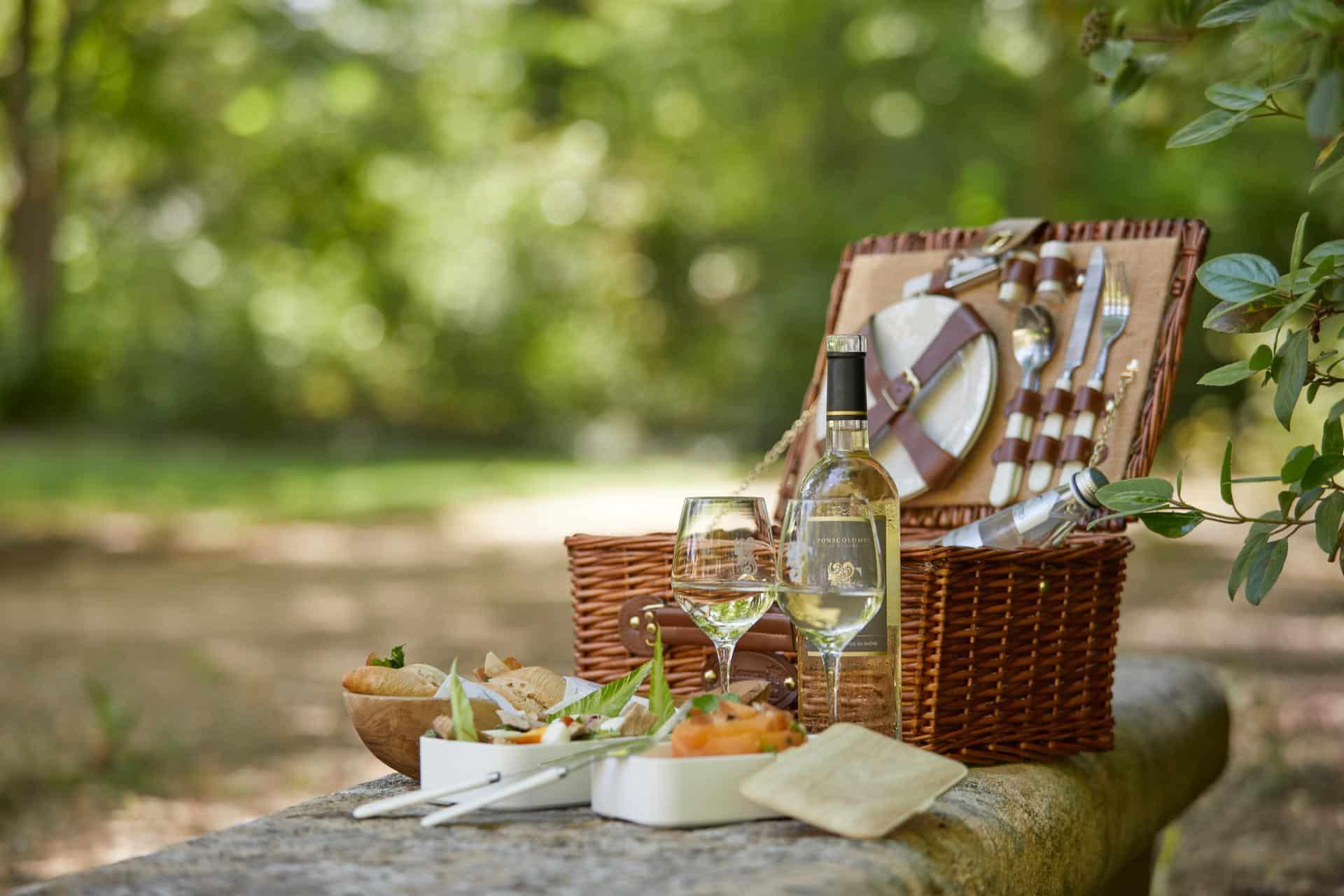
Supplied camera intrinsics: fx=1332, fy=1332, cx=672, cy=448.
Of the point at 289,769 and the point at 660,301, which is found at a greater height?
the point at 660,301

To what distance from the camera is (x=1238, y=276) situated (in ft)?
4.63

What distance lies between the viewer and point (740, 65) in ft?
36.2

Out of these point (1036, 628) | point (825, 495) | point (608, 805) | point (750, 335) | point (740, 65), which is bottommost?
point (608, 805)

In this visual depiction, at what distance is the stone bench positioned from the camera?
40.6 inches

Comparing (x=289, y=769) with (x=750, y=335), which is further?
(x=750, y=335)

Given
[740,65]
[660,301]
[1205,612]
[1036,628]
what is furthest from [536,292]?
[1036,628]

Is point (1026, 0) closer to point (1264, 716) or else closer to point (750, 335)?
point (1264, 716)

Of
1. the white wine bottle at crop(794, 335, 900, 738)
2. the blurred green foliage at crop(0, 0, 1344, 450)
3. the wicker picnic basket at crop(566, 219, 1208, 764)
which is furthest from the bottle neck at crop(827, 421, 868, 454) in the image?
the blurred green foliage at crop(0, 0, 1344, 450)

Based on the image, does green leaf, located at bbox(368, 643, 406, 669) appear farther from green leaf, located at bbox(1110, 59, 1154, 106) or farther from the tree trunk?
the tree trunk

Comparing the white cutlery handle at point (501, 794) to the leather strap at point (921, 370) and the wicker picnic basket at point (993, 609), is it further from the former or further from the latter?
the leather strap at point (921, 370)

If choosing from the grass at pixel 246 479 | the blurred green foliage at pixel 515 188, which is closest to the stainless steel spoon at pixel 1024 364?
the blurred green foliage at pixel 515 188

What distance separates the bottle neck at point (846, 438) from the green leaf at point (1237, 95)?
A: 1.57ft

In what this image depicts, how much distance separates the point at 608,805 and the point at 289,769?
3464mm

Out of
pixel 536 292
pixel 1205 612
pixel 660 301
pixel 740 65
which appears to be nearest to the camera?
pixel 1205 612
